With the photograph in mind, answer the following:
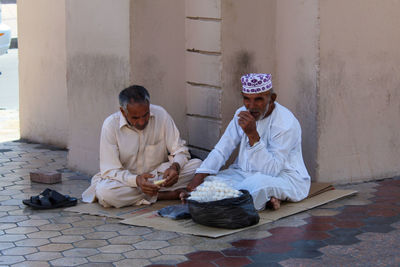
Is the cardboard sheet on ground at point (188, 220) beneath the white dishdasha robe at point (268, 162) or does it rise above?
beneath

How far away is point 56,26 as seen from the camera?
845 cm

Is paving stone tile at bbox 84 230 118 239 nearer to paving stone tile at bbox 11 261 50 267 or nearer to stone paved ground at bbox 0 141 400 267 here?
stone paved ground at bbox 0 141 400 267

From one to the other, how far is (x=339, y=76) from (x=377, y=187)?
102 cm

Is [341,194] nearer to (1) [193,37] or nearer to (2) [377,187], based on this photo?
(2) [377,187]

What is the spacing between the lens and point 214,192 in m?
5.15

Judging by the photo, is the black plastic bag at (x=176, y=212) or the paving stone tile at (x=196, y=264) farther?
the black plastic bag at (x=176, y=212)

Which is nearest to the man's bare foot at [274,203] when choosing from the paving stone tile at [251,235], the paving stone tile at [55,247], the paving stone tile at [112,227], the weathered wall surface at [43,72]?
the paving stone tile at [251,235]

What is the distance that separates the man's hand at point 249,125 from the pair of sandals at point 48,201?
1546 millimetres

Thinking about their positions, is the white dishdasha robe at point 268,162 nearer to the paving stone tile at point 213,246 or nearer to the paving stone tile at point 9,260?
the paving stone tile at point 213,246

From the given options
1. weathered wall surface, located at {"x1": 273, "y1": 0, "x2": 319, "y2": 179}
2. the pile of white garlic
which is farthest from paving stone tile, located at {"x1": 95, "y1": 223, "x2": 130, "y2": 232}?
weathered wall surface, located at {"x1": 273, "y1": 0, "x2": 319, "y2": 179}

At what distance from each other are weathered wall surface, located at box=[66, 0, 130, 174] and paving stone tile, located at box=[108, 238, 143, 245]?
6.44ft

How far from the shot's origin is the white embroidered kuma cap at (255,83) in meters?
5.63

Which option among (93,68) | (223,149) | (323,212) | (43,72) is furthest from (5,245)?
(43,72)

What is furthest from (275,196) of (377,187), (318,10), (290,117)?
(318,10)
